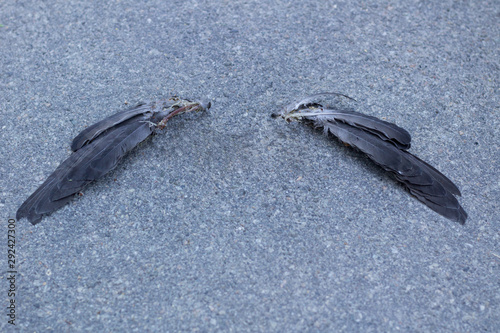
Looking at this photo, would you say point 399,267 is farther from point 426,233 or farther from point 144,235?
point 144,235

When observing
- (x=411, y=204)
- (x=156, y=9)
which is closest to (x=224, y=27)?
(x=156, y=9)

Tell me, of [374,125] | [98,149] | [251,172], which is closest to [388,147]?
[374,125]

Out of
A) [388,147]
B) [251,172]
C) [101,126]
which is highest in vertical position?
[388,147]

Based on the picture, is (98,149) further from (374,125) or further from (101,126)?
(374,125)

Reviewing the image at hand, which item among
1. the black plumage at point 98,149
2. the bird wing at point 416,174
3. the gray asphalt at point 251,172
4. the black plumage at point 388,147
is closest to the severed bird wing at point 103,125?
the black plumage at point 98,149

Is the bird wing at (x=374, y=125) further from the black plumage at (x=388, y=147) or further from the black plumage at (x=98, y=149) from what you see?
the black plumage at (x=98, y=149)
